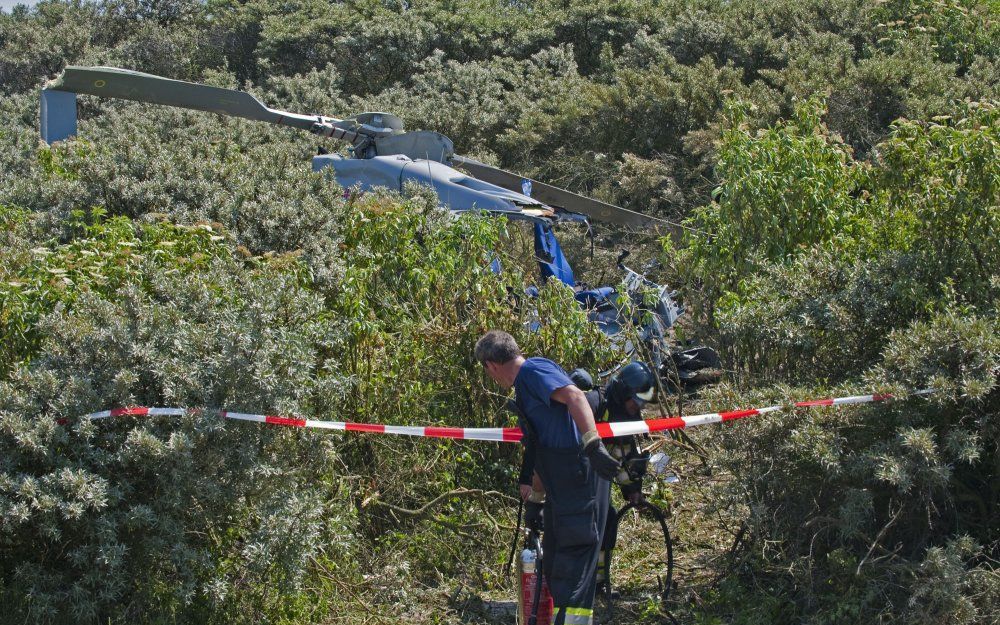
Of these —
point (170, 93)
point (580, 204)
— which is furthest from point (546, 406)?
point (170, 93)

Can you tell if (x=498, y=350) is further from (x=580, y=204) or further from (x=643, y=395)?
(x=580, y=204)

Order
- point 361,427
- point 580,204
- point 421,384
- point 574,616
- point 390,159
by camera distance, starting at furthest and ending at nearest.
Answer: point 580,204 < point 390,159 < point 421,384 < point 361,427 < point 574,616

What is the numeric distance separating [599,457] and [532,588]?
0.96m

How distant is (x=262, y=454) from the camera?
5137mm

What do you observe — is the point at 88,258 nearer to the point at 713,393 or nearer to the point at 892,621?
the point at 713,393

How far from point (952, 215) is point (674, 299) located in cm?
412

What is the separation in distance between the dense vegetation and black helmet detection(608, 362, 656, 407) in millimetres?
568

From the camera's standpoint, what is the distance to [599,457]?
4.46 metres

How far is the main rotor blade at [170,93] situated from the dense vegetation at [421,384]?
1.56 meters

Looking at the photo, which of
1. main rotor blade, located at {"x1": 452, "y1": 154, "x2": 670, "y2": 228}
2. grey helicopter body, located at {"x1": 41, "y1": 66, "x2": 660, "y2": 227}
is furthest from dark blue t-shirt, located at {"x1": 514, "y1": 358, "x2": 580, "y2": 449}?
main rotor blade, located at {"x1": 452, "y1": 154, "x2": 670, "y2": 228}

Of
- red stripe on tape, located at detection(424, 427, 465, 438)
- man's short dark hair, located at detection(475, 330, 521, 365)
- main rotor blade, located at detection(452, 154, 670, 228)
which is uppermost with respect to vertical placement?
main rotor blade, located at detection(452, 154, 670, 228)

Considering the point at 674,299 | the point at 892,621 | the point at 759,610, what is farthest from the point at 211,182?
the point at 892,621

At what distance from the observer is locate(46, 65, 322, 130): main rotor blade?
36.6ft

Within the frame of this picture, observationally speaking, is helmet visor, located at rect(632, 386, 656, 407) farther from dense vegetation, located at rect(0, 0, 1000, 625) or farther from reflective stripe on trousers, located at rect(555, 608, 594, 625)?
reflective stripe on trousers, located at rect(555, 608, 594, 625)
